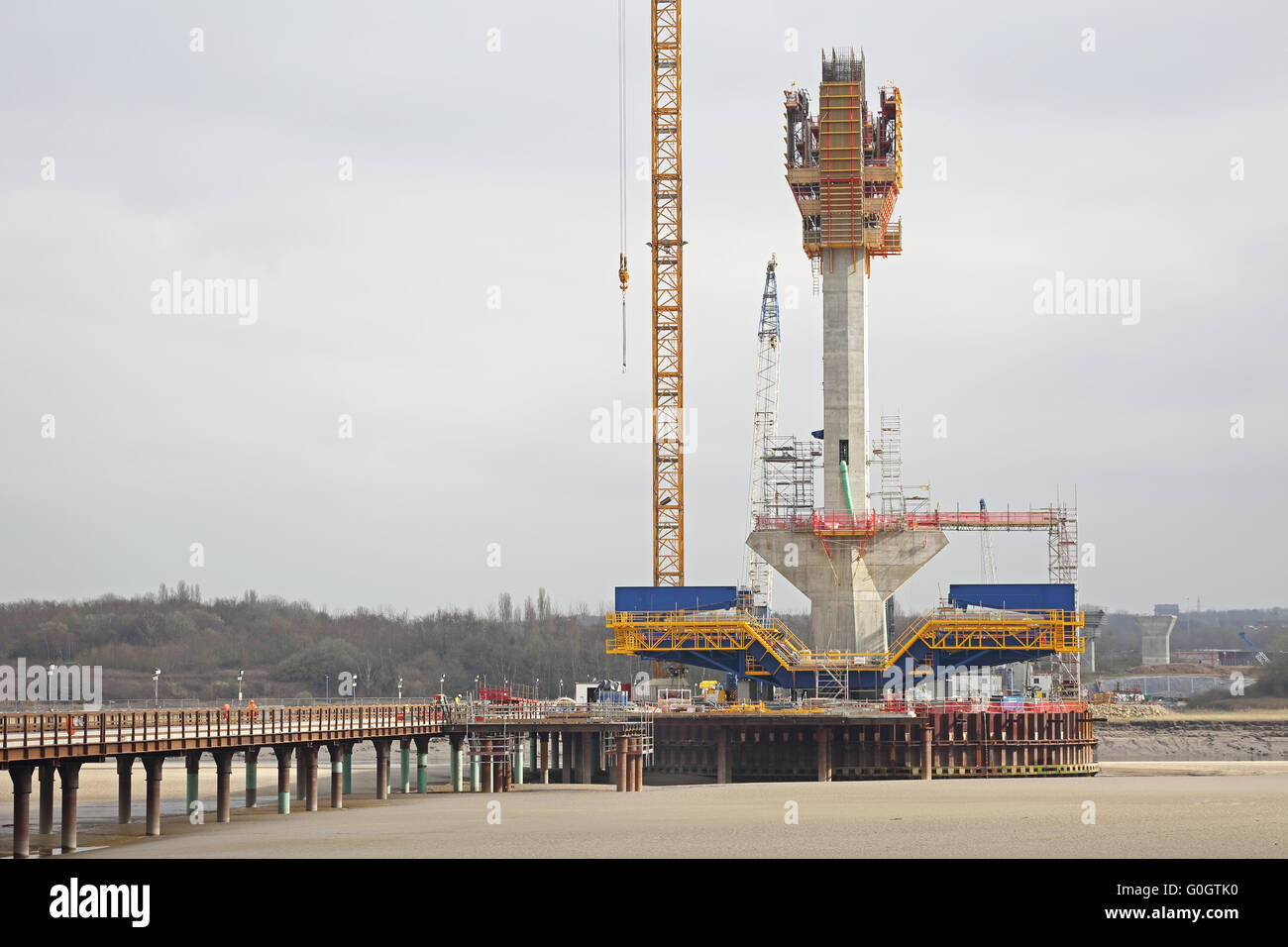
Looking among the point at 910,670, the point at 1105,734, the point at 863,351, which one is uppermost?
the point at 863,351

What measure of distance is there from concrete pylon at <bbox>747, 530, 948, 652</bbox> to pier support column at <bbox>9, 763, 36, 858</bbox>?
47.6 meters

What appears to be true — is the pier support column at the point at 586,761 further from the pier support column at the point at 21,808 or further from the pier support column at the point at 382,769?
the pier support column at the point at 21,808

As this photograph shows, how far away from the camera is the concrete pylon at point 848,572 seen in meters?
88.8

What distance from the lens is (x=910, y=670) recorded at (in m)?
87.1

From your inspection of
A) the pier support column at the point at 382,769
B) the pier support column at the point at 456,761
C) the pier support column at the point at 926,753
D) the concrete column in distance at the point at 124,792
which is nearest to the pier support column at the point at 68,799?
the concrete column in distance at the point at 124,792

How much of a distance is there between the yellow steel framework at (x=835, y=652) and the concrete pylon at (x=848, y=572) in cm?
137

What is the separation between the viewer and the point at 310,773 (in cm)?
6831

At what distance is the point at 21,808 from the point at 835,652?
4864 centimetres

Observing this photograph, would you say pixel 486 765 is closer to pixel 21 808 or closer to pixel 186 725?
pixel 186 725

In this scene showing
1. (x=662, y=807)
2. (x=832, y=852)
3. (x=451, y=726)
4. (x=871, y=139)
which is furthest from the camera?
(x=871, y=139)

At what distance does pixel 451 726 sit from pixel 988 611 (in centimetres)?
2952

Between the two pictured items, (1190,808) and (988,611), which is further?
(988,611)
